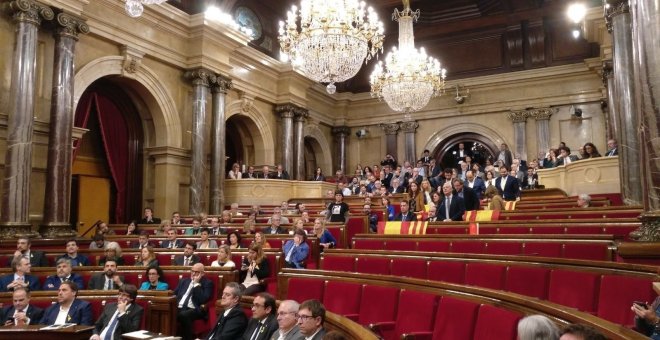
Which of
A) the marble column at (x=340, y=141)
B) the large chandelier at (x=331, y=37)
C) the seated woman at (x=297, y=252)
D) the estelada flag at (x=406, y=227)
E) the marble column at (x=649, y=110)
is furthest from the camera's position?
the marble column at (x=340, y=141)

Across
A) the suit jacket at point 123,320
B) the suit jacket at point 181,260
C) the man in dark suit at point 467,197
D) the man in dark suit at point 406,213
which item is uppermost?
the man in dark suit at point 467,197

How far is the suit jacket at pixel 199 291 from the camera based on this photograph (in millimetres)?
4285

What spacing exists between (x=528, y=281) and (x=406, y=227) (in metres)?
3.00

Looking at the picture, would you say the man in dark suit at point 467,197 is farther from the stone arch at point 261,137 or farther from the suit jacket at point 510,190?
the stone arch at point 261,137

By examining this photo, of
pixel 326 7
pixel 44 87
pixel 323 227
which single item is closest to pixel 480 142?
pixel 326 7

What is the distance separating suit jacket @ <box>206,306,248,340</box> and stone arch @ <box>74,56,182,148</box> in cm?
694

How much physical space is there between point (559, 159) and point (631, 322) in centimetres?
825

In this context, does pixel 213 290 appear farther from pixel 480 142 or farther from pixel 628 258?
pixel 480 142

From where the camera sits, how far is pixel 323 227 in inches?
237

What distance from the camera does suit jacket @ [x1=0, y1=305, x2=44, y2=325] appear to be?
3693mm

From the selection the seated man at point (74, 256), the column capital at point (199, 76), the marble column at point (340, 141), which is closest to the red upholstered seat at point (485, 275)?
the seated man at point (74, 256)

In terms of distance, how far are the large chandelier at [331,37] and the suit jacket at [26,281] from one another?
180 inches

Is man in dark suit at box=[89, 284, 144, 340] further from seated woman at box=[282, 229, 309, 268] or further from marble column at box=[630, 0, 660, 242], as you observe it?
marble column at box=[630, 0, 660, 242]

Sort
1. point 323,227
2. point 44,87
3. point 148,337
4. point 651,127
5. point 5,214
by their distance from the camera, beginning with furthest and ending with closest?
point 44,87, point 5,214, point 323,227, point 651,127, point 148,337
